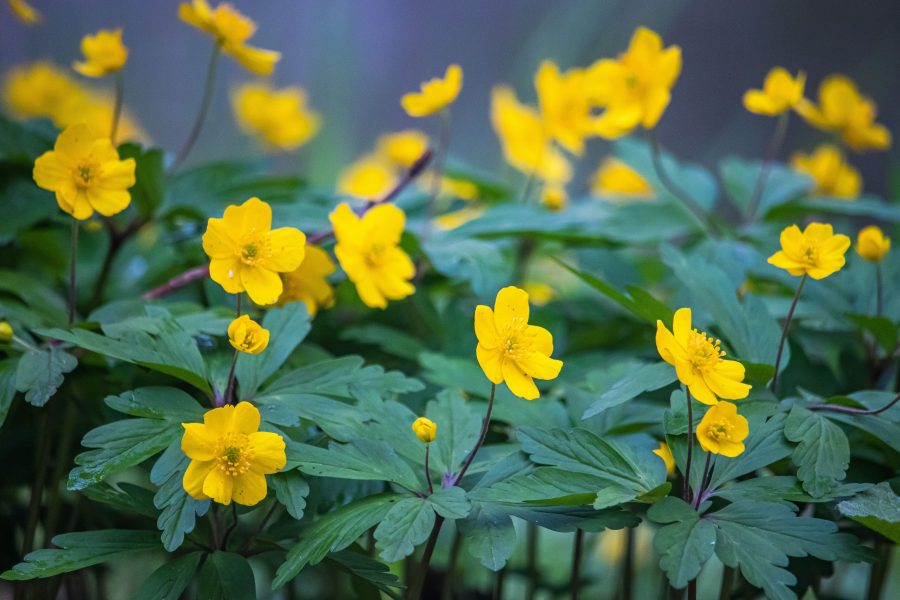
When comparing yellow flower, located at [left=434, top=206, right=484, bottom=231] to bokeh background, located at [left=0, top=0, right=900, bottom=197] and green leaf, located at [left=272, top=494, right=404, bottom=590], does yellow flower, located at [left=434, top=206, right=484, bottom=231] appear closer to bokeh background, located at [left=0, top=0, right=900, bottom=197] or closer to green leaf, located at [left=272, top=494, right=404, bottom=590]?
green leaf, located at [left=272, top=494, right=404, bottom=590]

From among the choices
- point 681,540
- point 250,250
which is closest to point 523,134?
point 250,250

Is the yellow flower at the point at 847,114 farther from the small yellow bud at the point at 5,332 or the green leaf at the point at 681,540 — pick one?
the small yellow bud at the point at 5,332

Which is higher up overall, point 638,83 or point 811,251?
point 638,83

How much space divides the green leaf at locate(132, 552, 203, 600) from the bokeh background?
1872 millimetres

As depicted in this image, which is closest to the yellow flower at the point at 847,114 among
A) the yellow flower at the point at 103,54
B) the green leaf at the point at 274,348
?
the green leaf at the point at 274,348

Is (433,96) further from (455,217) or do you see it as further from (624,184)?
(624,184)

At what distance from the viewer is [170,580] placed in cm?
64

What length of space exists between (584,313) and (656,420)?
0.40 meters

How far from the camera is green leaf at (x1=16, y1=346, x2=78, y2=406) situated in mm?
667

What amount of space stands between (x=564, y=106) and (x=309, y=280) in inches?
22.4

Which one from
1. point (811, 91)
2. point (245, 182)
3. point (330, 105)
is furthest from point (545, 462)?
point (811, 91)

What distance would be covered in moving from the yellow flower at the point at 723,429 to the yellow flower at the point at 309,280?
394 mm

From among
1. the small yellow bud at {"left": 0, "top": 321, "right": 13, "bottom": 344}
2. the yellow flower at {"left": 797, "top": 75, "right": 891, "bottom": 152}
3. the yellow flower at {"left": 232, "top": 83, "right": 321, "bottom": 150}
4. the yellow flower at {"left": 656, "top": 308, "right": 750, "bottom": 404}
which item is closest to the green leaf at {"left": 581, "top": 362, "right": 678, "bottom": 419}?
the yellow flower at {"left": 656, "top": 308, "right": 750, "bottom": 404}

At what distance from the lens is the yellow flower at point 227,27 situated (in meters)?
0.93
